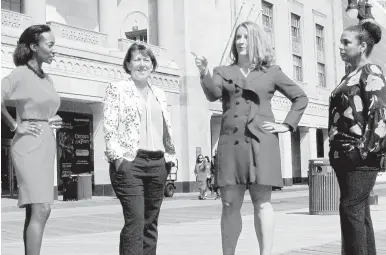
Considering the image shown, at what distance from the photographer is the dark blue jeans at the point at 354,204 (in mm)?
4883

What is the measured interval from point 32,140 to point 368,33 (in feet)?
9.03

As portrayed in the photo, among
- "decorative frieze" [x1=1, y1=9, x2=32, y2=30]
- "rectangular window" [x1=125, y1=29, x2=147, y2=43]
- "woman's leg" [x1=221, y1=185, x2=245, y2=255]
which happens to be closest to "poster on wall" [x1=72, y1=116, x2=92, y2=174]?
"rectangular window" [x1=125, y1=29, x2=147, y2=43]

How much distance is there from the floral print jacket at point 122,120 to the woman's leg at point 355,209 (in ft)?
5.13

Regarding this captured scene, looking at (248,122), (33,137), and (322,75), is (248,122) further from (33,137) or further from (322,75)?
(322,75)

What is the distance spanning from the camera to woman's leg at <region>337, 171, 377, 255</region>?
4.88m

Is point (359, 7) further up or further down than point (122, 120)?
further up

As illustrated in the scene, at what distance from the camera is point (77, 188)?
24781 mm

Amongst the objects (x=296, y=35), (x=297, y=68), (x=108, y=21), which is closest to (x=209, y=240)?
(x=108, y=21)

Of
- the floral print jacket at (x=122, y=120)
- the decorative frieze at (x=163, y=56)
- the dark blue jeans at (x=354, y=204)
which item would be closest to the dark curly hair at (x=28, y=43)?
the floral print jacket at (x=122, y=120)

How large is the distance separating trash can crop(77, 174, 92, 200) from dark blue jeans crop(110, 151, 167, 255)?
1952 centimetres

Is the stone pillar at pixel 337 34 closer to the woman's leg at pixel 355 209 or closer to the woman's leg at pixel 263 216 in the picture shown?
the woman's leg at pixel 263 216

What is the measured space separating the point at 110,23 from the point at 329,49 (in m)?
21.9

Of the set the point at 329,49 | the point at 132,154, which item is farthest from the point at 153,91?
the point at 329,49

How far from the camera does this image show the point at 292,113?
555cm
